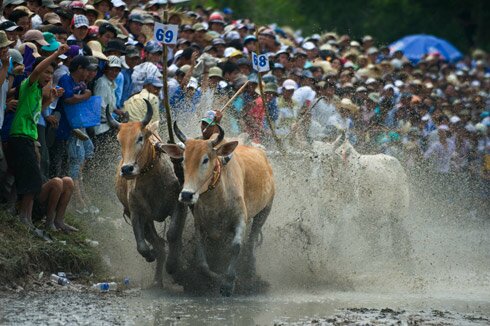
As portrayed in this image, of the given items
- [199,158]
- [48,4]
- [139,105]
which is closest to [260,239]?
[199,158]

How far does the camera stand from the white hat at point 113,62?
51.0 feet

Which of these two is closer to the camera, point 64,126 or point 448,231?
point 64,126

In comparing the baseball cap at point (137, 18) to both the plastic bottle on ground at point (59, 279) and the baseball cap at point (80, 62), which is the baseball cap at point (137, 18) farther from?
the plastic bottle on ground at point (59, 279)

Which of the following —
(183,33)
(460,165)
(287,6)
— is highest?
(287,6)

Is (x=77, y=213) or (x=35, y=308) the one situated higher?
(x=77, y=213)

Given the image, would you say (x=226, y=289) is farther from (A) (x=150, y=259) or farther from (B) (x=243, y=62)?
(B) (x=243, y=62)

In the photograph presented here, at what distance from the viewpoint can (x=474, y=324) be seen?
37.2 ft

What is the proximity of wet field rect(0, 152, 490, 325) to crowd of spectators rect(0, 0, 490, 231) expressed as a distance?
1.11 m

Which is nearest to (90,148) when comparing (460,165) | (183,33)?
(183,33)

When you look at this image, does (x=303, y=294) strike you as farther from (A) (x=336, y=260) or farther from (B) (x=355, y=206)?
(B) (x=355, y=206)

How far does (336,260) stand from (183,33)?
7269 millimetres

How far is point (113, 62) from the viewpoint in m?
15.6

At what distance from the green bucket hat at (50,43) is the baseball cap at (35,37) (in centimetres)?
6

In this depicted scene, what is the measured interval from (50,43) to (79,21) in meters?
2.12
